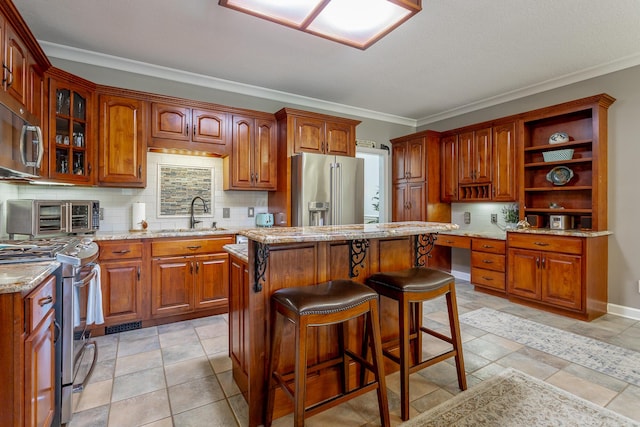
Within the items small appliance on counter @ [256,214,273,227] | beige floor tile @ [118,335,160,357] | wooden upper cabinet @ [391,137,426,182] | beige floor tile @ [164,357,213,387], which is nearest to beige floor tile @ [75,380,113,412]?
beige floor tile @ [164,357,213,387]

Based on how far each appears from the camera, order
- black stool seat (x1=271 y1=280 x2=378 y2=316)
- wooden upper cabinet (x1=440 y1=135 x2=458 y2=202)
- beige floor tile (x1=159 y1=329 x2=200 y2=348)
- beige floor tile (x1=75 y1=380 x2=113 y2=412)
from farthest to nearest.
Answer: wooden upper cabinet (x1=440 y1=135 x2=458 y2=202) < beige floor tile (x1=159 y1=329 x2=200 y2=348) < beige floor tile (x1=75 y1=380 x2=113 y2=412) < black stool seat (x1=271 y1=280 x2=378 y2=316)

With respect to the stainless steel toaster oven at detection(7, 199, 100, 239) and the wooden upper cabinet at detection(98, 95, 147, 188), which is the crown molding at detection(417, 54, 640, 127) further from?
the stainless steel toaster oven at detection(7, 199, 100, 239)

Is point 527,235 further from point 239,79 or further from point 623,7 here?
point 239,79

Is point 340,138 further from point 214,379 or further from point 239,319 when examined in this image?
point 214,379

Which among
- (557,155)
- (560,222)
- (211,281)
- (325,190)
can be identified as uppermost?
(557,155)

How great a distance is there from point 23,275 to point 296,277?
1.22 metres

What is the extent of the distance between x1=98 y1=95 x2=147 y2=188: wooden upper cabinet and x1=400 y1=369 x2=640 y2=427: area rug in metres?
3.24

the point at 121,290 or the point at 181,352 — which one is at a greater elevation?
the point at 121,290

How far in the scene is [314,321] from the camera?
4.87ft

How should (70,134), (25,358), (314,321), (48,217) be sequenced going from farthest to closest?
(70,134) → (48,217) → (314,321) → (25,358)

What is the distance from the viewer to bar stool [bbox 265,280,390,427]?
1.46 meters

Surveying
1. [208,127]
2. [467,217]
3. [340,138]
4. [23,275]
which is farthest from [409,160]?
[23,275]

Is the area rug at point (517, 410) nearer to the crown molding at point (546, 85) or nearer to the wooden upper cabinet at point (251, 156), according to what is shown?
the wooden upper cabinet at point (251, 156)

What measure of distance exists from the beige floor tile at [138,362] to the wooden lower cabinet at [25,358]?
866 millimetres
